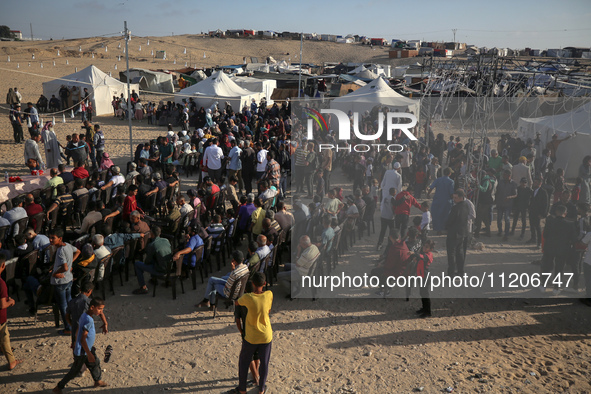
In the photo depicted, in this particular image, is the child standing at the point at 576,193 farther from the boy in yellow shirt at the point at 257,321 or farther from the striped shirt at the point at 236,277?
the boy in yellow shirt at the point at 257,321

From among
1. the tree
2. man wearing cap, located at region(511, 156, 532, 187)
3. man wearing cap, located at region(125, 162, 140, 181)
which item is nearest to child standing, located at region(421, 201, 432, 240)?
man wearing cap, located at region(511, 156, 532, 187)

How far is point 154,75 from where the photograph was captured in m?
29.5

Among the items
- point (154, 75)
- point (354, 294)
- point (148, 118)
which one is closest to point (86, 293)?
point (354, 294)

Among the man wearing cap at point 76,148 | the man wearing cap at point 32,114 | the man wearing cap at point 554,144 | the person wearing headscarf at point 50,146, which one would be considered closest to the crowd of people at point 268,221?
the man wearing cap at point 554,144

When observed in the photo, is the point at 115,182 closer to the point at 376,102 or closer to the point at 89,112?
the point at 376,102

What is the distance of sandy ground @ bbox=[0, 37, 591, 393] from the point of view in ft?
16.3

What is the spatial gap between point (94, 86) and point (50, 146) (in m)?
9.99

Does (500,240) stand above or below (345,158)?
below

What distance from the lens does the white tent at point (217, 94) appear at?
21078mm

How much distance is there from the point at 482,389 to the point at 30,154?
11280mm

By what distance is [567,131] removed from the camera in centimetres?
1228

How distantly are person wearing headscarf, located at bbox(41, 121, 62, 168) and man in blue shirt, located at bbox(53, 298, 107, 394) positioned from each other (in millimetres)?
9220

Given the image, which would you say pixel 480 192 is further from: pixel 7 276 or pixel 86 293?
pixel 7 276

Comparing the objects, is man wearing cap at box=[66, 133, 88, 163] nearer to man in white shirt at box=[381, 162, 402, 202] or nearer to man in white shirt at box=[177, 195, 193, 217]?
man in white shirt at box=[177, 195, 193, 217]
